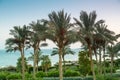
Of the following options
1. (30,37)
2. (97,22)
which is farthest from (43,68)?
(97,22)

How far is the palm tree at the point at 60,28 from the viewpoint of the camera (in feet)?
99.5

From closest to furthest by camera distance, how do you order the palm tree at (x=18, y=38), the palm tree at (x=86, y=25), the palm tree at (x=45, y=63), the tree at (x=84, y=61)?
the palm tree at (x=86, y=25)
the palm tree at (x=18, y=38)
the tree at (x=84, y=61)
the palm tree at (x=45, y=63)

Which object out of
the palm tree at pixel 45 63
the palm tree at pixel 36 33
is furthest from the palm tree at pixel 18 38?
the palm tree at pixel 45 63

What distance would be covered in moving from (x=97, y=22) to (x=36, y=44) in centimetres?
884

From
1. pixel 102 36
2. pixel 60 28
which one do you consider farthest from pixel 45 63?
pixel 60 28

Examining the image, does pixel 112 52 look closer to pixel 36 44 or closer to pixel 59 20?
pixel 36 44

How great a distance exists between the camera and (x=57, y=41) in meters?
31.1

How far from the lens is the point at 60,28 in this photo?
30469 millimetres

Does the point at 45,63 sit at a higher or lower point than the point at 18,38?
lower

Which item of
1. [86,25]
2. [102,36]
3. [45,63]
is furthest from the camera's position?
[45,63]

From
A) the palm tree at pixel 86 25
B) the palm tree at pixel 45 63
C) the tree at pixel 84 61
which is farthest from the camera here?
the palm tree at pixel 45 63

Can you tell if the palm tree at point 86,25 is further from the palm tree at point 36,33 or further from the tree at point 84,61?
the tree at point 84,61

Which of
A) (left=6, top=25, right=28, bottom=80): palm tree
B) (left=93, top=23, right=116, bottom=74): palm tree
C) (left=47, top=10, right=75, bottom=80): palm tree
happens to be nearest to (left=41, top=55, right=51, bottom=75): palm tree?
(left=6, top=25, right=28, bottom=80): palm tree

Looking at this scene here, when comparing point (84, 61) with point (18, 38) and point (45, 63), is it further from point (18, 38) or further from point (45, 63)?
point (45, 63)
